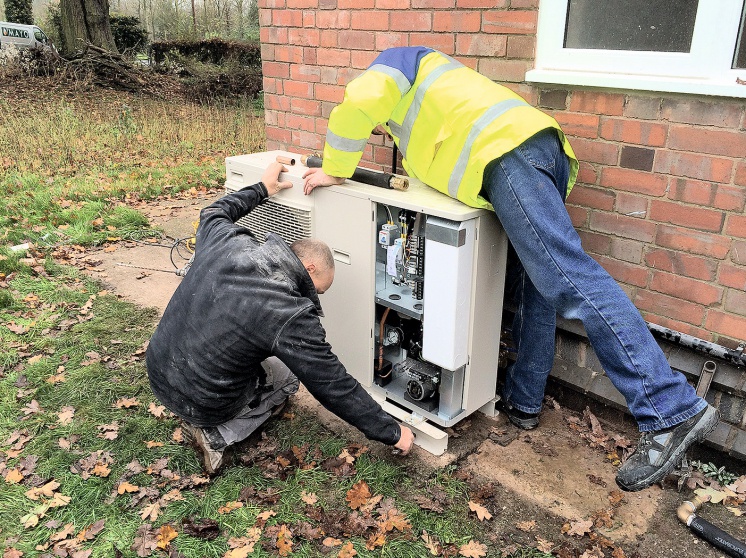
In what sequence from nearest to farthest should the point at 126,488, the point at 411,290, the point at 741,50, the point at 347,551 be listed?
1. the point at 347,551
2. the point at 741,50
3. the point at 126,488
4. the point at 411,290

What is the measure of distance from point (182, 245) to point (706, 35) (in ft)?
16.5

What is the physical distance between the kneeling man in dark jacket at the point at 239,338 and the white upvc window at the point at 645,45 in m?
1.69

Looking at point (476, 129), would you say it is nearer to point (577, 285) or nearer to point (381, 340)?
point (577, 285)

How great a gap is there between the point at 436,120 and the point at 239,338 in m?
1.43

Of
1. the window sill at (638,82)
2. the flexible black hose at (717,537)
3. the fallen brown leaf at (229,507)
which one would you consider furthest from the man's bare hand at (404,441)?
the window sill at (638,82)

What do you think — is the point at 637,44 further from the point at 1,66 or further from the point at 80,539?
the point at 1,66

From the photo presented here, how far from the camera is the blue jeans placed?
8.87ft

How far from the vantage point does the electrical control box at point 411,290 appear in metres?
2.96

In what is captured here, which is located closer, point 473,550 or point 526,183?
point 473,550

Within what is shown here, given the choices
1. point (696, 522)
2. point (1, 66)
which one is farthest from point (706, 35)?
point (1, 66)

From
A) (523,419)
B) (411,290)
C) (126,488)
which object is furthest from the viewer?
(523,419)

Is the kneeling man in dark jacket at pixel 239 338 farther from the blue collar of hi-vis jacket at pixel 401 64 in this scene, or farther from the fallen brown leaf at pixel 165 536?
the blue collar of hi-vis jacket at pixel 401 64

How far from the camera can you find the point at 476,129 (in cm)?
286

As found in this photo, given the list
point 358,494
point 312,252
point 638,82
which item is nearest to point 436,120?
point 312,252
